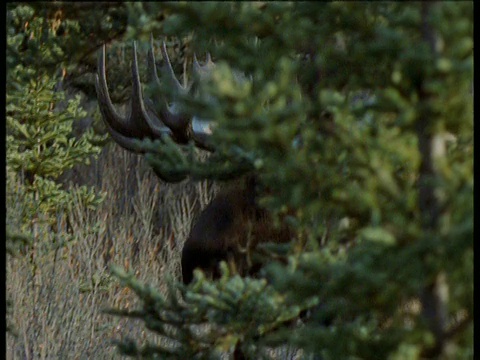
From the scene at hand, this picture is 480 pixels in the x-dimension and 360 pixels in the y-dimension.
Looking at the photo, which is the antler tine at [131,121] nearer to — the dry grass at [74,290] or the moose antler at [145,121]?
the moose antler at [145,121]

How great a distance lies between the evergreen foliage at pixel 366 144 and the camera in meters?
2.47

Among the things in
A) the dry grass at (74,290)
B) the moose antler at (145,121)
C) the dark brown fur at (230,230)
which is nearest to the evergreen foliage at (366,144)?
the dark brown fur at (230,230)

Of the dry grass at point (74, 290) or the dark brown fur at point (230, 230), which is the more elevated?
the dark brown fur at point (230, 230)

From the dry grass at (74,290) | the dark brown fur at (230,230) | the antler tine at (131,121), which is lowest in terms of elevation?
the dry grass at (74,290)

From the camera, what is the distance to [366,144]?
8.46 ft

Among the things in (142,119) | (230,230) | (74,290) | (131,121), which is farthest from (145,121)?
(74,290)

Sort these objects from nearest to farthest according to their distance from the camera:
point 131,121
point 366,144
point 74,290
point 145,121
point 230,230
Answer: point 366,144, point 230,230, point 145,121, point 131,121, point 74,290

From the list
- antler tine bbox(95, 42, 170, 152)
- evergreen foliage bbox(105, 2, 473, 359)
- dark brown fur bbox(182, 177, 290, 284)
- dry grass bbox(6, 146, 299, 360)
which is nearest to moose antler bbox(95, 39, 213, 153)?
antler tine bbox(95, 42, 170, 152)

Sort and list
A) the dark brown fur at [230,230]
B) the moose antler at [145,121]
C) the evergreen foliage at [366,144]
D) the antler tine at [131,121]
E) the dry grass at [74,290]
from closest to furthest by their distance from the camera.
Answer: the evergreen foliage at [366,144], the dark brown fur at [230,230], the moose antler at [145,121], the antler tine at [131,121], the dry grass at [74,290]

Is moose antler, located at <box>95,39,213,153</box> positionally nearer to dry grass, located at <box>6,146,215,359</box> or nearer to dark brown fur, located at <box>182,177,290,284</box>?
dark brown fur, located at <box>182,177,290,284</box>

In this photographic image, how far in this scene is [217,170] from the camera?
3.58m

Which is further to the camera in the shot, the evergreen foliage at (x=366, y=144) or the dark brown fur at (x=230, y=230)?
the dark brown fur at (x=230, y=230)

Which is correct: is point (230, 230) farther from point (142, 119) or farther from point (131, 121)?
point (131, 121)

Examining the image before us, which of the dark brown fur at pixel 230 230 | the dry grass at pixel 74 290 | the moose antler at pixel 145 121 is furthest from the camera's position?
the dry grass at pixel 74 290
